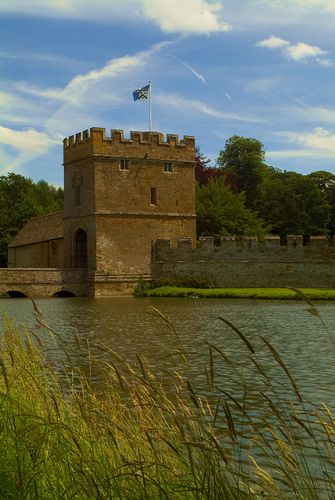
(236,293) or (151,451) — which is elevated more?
(151,451)

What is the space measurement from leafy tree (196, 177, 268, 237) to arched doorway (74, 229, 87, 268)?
28.8ft

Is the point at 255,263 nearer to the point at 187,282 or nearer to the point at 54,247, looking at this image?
the point at 187,282

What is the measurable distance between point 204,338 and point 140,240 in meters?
27.7

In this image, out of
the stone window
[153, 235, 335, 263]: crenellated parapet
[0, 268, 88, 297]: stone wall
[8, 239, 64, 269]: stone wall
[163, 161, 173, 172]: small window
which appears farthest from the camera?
the stone window

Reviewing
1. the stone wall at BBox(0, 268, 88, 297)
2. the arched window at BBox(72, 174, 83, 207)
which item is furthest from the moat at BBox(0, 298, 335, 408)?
the arched window at BBox(72, 174, 83, 207)

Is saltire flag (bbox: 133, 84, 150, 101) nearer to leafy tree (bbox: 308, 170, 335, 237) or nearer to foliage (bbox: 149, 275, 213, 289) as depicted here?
foliage (bbox: 149, 275, 213, 289)

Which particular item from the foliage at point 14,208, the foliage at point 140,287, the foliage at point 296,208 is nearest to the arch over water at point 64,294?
the foliage at point 140,287

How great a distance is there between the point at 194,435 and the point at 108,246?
118ft

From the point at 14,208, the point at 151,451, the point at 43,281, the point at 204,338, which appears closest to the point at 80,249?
the point at 43,281

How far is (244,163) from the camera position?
230 ft

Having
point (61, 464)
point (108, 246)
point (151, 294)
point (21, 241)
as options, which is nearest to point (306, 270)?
point (151, 294)

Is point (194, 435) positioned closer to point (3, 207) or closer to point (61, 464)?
point (61, 464)

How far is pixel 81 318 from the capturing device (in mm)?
21594

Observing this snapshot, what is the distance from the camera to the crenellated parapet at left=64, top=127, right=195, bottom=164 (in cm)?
4006
